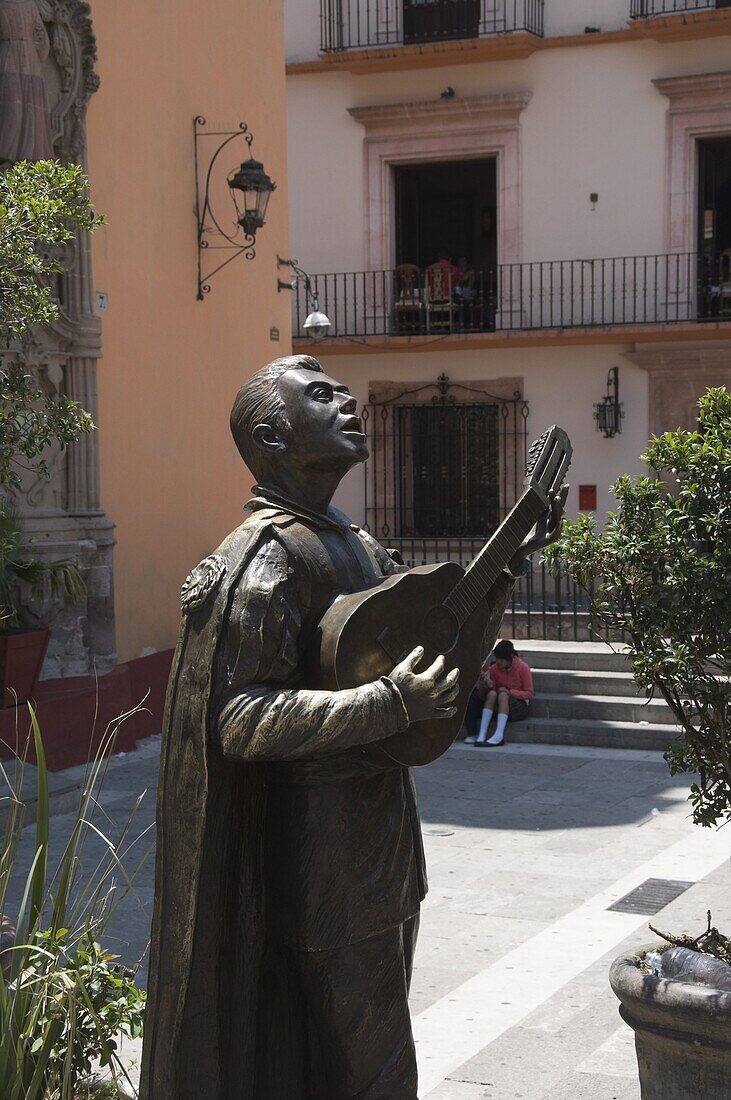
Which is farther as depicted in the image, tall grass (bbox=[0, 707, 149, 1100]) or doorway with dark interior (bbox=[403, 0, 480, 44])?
doorway with dark interior (bbox=[403, 0, 480, 44])

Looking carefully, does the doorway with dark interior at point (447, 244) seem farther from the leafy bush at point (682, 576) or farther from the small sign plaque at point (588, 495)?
the leafy bush at point (682, 576)

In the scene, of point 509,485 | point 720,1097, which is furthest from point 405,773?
point 509,485

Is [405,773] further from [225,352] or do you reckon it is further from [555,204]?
[555,204]

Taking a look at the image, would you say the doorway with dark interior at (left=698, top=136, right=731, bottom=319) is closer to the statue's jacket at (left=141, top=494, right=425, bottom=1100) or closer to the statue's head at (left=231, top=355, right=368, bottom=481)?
the statue's head at (left=231, top=355, right=368, bottom=481)

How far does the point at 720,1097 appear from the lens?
4086 millimetres

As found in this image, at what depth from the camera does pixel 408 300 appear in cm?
2041

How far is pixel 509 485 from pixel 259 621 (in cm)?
1688

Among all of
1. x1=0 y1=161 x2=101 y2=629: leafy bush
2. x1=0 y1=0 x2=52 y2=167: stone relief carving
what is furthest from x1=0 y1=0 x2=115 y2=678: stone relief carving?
x1=0 y1=161 x2=101 y2=629: leafy bush

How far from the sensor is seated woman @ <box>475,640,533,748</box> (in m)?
11.4

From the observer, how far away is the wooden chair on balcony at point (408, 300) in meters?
20.4

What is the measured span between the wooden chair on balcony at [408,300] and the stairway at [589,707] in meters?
8.45

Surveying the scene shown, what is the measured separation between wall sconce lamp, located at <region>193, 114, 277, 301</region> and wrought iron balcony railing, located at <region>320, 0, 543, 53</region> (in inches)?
329

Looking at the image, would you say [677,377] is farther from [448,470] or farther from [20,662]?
[20,662]

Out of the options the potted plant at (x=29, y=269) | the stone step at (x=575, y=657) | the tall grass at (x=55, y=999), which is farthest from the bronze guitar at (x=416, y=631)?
the stone step at (x=575, y=657)
